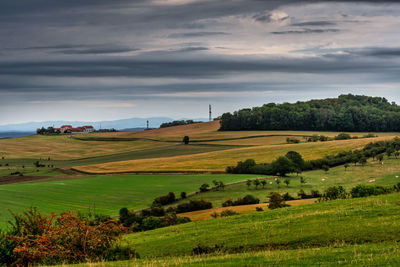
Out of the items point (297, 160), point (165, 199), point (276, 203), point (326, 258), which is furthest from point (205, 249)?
point (297, 160)

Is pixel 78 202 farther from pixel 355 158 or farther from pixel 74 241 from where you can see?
pixel 355 158

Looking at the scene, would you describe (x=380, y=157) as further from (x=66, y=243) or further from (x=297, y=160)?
(x=66, y=243)

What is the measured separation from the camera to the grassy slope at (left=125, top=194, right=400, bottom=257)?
73.3ft

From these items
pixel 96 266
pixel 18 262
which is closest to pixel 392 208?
pixel 96 266

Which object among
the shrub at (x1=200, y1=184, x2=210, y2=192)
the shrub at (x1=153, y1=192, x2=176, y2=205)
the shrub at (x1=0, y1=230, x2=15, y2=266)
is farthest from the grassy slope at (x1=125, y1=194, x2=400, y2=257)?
the shrub at (x1=200, y1=184, x2=210, y2=192)

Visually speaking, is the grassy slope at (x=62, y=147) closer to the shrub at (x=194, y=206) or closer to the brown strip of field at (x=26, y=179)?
the brown strip of field at (x=26, y=179)

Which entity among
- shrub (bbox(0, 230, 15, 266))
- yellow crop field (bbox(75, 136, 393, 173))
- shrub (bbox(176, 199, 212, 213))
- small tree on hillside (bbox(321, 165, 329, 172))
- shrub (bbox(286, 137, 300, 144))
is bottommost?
shrub (bbox(176, 199, 212, 213))

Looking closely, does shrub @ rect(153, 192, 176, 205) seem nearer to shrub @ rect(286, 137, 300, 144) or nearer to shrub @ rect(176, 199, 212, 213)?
shrub @ rect(176, 199, 212, 213)

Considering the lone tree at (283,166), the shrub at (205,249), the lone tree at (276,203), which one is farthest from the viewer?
the lone tree at (283,166)

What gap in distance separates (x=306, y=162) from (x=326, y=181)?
22796mm

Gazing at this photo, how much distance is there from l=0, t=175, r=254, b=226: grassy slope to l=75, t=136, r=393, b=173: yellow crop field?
10.4m

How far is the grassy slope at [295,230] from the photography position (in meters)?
22.3

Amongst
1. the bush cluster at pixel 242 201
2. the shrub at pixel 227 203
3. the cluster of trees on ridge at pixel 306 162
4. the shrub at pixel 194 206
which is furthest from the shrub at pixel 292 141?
the shrub at pixel 194 206

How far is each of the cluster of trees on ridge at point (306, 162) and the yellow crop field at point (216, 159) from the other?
5.20 meters
